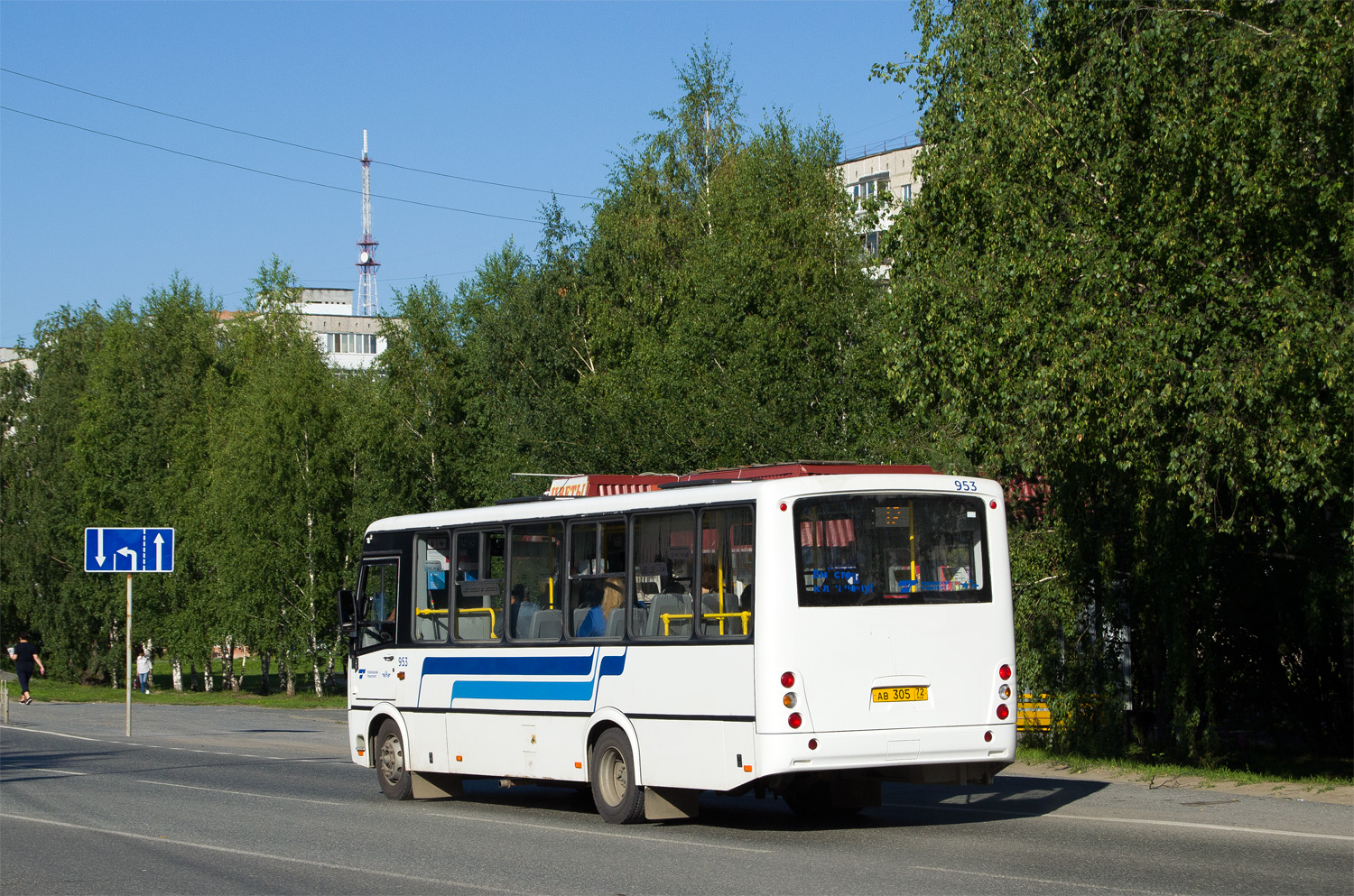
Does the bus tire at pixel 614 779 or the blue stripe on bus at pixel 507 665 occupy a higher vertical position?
the blue stripe on bus at pixel 507 665

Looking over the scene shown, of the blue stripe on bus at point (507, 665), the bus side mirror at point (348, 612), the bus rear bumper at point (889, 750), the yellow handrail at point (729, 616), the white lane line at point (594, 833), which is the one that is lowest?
the white lane line at point (594, 833)

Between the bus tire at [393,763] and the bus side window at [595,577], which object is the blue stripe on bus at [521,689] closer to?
the bus side window at [595,577]

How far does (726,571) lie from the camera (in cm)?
1213

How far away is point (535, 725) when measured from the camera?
14.0 metres

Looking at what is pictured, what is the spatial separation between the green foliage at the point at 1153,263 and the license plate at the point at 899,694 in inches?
185

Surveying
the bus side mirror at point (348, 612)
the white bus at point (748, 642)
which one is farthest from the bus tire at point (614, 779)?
the bus side mirror at point (348, 612)

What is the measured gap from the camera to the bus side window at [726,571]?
11898 mm

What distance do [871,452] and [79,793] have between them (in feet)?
64.2

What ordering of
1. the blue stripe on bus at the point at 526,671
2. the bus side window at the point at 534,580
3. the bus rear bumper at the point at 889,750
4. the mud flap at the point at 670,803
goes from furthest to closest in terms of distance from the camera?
the bus side window at the point at 534,580 → the blue stripe on bus at the point at 526,671 → the mud flap at the point at 670,803 → the bus rear bumper at the point at 889,750

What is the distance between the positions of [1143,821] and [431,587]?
7.38 m

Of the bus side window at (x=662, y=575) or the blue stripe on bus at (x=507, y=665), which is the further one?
the blue stripe on bus at (x=507, y=665)

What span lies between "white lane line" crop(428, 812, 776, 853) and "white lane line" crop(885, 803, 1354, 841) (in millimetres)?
3159

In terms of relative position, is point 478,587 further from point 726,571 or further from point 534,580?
point 726,571

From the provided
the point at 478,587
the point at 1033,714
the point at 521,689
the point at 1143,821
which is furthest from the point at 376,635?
the point at 1033,714
